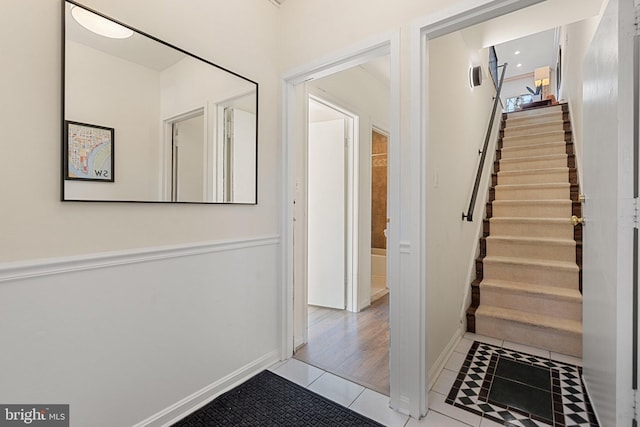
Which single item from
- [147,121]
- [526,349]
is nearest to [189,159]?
[147,121]

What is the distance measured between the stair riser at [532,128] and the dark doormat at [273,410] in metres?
4.89

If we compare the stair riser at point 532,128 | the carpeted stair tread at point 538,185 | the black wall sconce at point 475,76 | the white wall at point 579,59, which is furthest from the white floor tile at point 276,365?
the stair riser at point 532,128

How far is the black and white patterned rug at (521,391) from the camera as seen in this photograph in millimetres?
1616

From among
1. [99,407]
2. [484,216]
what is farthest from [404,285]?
[484,216]

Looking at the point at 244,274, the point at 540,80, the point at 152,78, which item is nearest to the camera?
the point at 152,78

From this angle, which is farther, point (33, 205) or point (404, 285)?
point (404, 285)

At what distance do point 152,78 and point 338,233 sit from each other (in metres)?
2.24

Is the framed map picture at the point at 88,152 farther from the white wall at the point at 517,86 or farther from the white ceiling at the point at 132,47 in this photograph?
the white wall at the point at 517,86

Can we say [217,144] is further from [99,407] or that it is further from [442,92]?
[442,92]

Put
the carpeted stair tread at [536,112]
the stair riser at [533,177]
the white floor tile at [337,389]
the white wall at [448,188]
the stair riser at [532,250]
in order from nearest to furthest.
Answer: the white floor tile at [337,389]
the white wall at [448,188]
the stair riser at [532,250]
the stair riser at [533,177]
the carpeted stair tread at [536,112]

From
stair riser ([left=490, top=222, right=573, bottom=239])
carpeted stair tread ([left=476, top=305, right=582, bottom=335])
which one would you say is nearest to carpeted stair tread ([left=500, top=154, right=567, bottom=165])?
stair riser ([left=490, top=222, right=573, bottom=239])

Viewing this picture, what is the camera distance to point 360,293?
3275 millimetres

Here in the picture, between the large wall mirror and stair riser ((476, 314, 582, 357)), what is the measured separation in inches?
88.1

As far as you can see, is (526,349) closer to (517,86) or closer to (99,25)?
(99,25)
